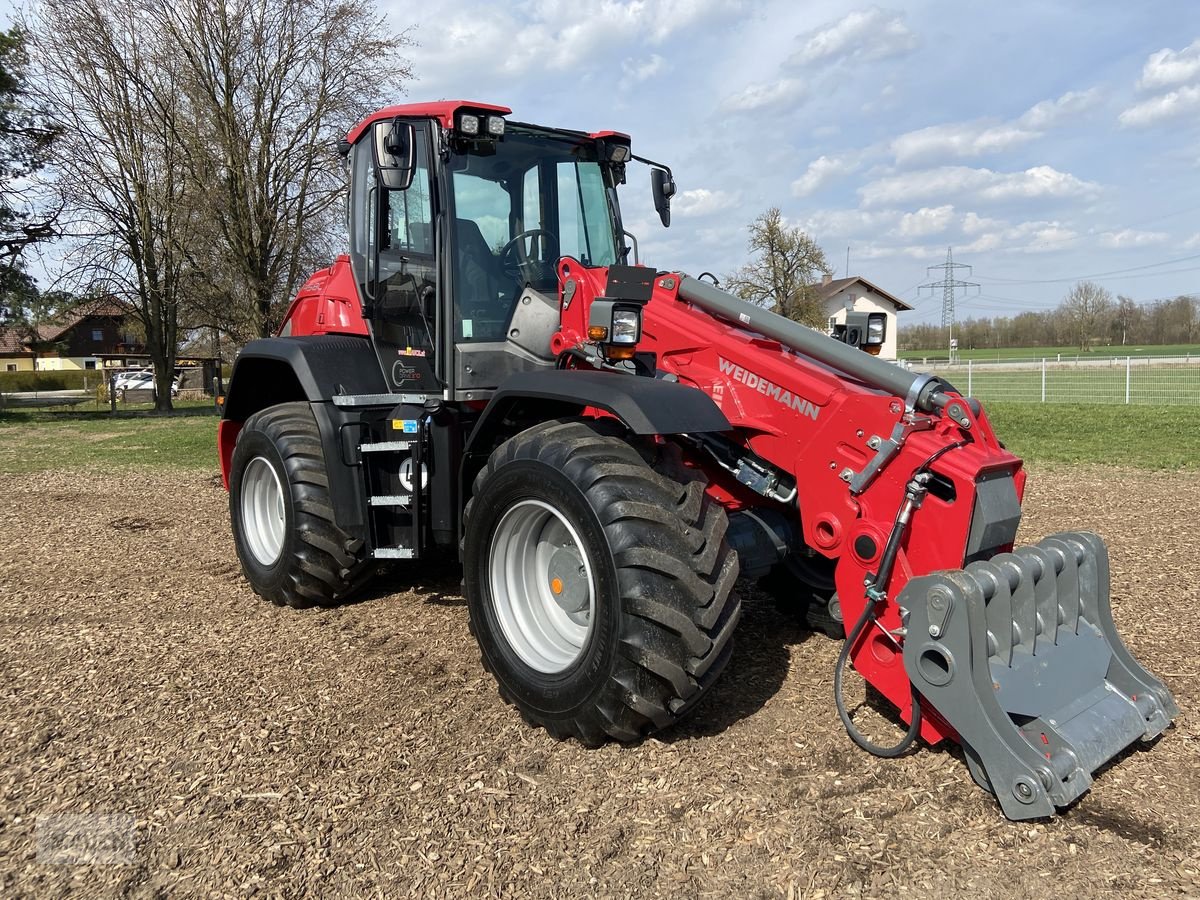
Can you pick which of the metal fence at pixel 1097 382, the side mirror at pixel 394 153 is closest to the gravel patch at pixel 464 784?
the side mirror at pixel 394 153

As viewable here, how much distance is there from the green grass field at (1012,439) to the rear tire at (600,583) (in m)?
9.86

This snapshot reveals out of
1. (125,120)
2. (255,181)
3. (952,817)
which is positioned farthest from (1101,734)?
(125,120)

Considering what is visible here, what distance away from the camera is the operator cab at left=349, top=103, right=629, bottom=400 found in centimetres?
456

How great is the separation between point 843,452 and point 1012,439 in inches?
492

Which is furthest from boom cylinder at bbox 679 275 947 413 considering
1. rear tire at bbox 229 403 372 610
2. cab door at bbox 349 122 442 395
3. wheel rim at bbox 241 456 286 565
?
wheel rim at bbox 241 456 286 565

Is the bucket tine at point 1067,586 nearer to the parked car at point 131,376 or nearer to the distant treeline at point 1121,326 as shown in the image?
the parked car at point 131,376

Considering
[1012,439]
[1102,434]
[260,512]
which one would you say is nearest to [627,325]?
[260,512]

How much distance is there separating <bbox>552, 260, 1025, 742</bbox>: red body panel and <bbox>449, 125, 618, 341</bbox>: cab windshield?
1.12 m

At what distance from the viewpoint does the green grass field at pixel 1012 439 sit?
12266 mm

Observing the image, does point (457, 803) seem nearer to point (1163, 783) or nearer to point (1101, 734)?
point (1101, 734)

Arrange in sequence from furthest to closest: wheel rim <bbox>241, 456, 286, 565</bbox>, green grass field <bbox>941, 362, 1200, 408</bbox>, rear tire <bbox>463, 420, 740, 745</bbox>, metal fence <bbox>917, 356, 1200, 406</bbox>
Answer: metal fence <bbox>917, 356, 1200, 406</bbox> → green grass field <bbox>941, 362, 1200, 408</bbox> → wheel rim <bbox>241, 456, 286, 565</bbox> → rear tire <bbox>463, 420, 740, 745</bbox>

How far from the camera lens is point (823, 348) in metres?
3.60

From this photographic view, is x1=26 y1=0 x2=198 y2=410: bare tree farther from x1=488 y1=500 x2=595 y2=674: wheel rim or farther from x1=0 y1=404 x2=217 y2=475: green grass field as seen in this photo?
x1=488 y1=500 x2=595 y2=674: wheel rim

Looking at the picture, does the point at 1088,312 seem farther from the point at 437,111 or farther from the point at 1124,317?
the point at 437,111
